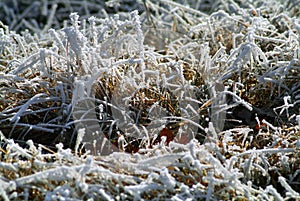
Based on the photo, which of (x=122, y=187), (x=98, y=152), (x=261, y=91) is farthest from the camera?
(x=261, y=91)

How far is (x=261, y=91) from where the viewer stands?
194 centimetres

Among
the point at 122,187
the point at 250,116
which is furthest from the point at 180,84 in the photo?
the point at 122,187

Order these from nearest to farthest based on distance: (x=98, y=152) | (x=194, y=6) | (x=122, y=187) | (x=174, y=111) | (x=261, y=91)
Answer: (x=122, y=187), (x=98, y=152), (x=174, y=111), (x=261, y=91), (x=194, y=6)

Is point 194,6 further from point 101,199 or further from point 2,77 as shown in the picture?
point 101,199

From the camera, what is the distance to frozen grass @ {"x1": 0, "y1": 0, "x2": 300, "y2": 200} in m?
1.45

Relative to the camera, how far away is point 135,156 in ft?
5.04

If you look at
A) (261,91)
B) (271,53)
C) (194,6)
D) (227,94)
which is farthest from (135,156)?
(194,6)

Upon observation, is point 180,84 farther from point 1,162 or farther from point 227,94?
point 1,162

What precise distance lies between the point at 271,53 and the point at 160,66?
417 mm

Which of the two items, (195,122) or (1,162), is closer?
(1,162)

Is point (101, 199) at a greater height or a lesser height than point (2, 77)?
lesser

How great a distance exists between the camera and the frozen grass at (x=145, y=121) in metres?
1.45

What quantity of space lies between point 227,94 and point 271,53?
0.26 meters

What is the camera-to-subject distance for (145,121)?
1.80 metres
